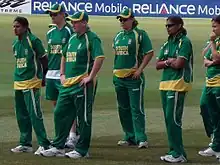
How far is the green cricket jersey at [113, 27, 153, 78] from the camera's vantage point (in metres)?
10.9

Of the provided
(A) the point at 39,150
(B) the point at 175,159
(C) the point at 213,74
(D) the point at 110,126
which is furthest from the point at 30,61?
(D) the point at 110,126

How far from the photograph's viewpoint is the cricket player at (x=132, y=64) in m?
10.9

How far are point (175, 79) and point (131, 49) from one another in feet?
5.15

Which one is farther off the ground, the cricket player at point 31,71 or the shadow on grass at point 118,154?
the cricket player at point 31,71

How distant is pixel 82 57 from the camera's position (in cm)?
970

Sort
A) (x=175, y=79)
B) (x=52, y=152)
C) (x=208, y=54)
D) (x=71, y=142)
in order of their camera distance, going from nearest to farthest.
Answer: (x=175, y=79) → (x=52, y=152) → (x=208, y=54) → (x=71, y=142)

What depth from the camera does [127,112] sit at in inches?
443

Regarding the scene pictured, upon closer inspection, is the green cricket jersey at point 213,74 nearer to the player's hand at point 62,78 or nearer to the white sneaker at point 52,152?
the player's hand at point 62,78

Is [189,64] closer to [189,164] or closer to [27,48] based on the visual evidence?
[189,164]

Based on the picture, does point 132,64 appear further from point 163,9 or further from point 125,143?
point 163,9

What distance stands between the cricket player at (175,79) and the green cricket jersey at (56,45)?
1.72m

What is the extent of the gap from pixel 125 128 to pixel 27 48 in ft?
7.05

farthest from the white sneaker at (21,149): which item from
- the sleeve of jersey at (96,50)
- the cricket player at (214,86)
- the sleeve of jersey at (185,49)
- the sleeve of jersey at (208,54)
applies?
the sleeve of jersey at (208,54)

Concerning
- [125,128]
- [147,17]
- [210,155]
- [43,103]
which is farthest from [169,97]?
[147,17]
